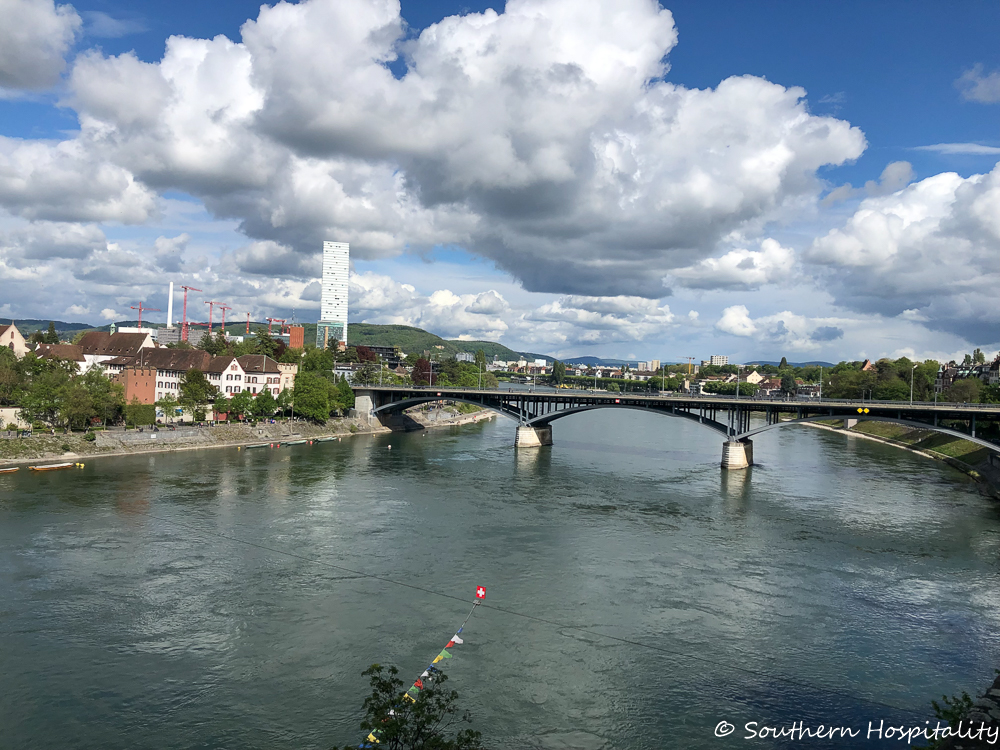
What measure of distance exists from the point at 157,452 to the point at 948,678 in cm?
6206

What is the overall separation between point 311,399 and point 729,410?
49.4 m

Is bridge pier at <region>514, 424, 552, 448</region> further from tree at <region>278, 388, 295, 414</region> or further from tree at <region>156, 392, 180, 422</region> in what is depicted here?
tree at <region>156, 392, 180, 422</region>

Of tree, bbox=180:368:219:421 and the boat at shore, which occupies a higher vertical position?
tree, bbox=180:368:219:421

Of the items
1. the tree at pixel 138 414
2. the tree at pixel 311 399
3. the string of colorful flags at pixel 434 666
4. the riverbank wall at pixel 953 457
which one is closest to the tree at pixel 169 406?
the tree at pixel 138 414

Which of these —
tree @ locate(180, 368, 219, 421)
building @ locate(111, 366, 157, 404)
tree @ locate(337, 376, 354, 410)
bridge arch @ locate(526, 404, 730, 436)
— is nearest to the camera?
bridge arch @ locate(526, 404, 730, 436)

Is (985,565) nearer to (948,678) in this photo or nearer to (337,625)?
(948,678)

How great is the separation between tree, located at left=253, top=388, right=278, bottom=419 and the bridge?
1523 centimetres

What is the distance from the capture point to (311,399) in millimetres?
81812

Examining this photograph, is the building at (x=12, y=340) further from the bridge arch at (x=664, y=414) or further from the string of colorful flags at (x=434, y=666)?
the string of colorful flags at (x=434, y=666)

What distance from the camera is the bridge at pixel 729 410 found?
5600 cm

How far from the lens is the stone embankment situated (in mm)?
53781

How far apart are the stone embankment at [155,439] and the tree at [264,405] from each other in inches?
68.4

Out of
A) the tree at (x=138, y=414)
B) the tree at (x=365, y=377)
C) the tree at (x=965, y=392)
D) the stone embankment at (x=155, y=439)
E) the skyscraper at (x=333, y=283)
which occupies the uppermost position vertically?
the skyscraper at (x=333, y=283)

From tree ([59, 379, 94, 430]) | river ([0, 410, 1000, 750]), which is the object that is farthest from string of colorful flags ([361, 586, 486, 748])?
tree ([59, 379, 94, 430])
